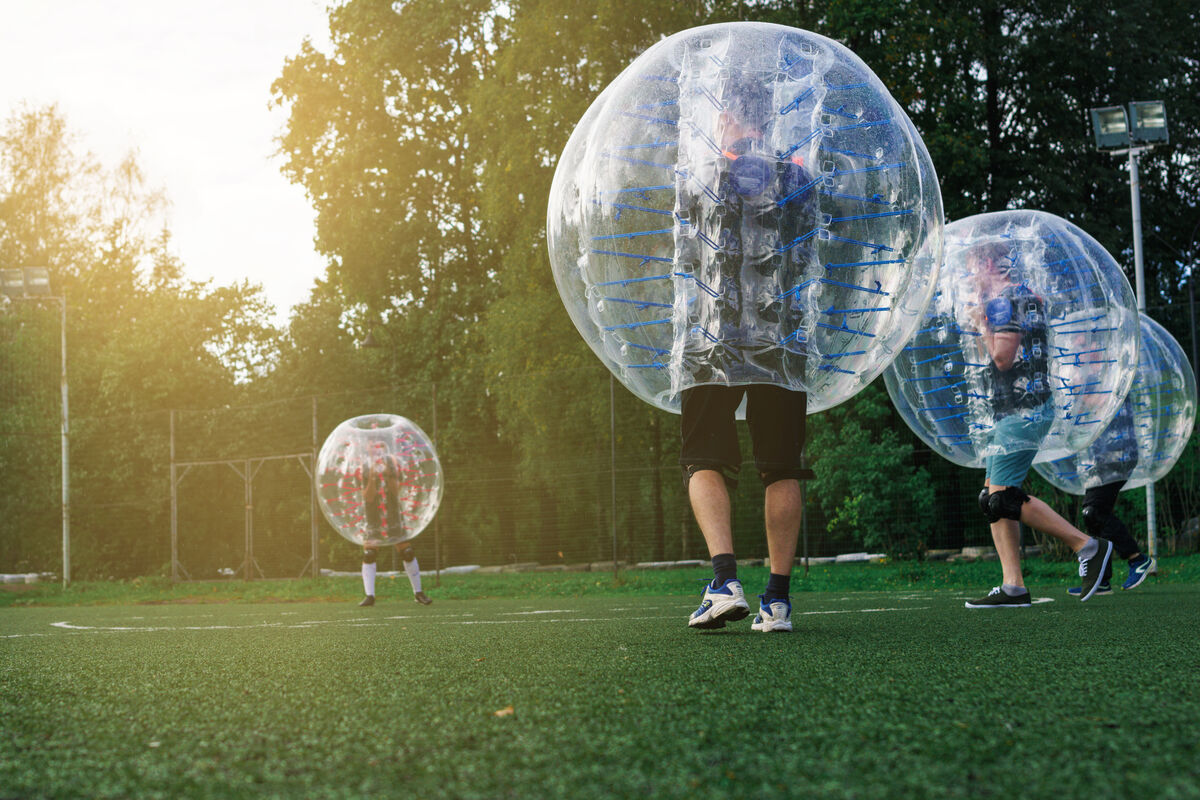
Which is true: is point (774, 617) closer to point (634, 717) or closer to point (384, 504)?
point (634, 717)

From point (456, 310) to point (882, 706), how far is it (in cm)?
2260

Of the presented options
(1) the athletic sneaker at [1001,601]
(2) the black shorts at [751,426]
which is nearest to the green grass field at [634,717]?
(2) the black shorts at [751,426]

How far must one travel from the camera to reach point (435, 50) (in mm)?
22484

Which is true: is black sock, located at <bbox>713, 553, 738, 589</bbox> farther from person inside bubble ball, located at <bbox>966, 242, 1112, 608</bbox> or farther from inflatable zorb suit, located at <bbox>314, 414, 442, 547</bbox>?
inflatable zorb suit, located at <bbox>314, 414, 442, 547</bbox>

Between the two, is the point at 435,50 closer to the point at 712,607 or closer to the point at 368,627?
the point at 368,627

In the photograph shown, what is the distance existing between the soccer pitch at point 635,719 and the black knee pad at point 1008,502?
155cm

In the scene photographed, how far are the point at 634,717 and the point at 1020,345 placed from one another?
3840 millimetres

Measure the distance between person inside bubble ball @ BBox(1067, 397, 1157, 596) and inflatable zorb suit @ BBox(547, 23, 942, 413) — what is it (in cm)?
328

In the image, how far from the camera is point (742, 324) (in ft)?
11.1

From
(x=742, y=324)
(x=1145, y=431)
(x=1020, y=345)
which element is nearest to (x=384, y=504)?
(x=1020, y=345)

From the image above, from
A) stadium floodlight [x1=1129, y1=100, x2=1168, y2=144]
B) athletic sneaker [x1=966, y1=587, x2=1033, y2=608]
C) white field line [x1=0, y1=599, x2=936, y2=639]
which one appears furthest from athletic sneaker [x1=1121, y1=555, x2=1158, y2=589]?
stadium floodlight [x1=1129, y1=100, x2=1168, y2=144]

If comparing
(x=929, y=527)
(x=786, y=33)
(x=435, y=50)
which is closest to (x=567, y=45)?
(x=435, y=50)

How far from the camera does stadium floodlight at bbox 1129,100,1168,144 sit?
12680 millimetres

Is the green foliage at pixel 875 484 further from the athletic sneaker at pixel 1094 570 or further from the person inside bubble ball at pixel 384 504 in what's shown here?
the athletic sneaker at pixel 1094 570
